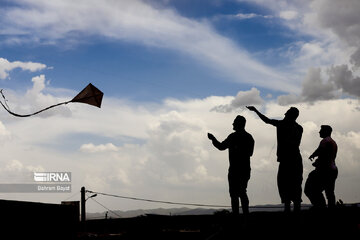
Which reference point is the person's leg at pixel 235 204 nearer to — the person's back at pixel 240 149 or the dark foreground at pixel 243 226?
the dark foreground at pixel 243 226

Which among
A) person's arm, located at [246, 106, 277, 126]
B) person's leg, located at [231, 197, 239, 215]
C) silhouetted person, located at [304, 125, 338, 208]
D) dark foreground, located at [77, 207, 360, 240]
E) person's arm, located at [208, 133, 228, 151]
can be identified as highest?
→ person's arm, located at [246, 106, 277, 126]

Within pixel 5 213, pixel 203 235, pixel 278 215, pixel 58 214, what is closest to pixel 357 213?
pixel 278 215

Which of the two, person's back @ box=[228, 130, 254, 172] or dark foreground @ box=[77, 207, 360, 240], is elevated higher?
person's back @ box=[228, 130, 254, 172]

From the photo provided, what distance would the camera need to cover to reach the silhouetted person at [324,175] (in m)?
9.33

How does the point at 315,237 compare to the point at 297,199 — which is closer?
the point at 315,237

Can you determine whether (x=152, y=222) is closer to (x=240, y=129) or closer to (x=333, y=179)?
(x=240, y=129)

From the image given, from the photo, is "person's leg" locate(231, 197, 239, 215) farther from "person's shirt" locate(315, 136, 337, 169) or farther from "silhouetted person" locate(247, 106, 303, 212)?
"person's shirt" locate(315, 136, 337, 169)

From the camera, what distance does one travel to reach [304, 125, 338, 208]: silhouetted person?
9328mm

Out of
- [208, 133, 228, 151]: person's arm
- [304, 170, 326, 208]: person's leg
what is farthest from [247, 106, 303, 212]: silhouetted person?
[208, 133, 228, 151]: person's arm

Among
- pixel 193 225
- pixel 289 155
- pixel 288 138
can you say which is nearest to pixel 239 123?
pixel 288 138

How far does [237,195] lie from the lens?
8602 millimetres

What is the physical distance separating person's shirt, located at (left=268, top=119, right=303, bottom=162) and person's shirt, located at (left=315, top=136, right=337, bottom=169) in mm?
993

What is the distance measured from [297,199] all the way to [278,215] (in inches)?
30.1

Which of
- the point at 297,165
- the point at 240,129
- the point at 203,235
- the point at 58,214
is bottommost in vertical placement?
the point at 203,235
